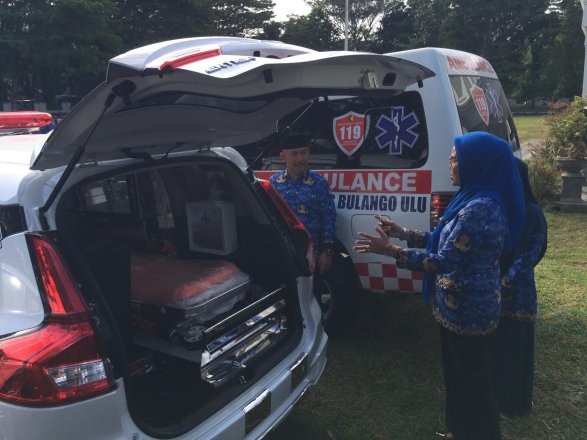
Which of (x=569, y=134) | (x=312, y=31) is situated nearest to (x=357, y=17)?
(x=312, y=31)

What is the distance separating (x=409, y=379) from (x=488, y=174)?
1.70m

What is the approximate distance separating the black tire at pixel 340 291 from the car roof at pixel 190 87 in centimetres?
160

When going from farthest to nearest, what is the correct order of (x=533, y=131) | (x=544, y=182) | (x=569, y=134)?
(x=533, y=131), (x=569, y=134), (x=544, y=182)

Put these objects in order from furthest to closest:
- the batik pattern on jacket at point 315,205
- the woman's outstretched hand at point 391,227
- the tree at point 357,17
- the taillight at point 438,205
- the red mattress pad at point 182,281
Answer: the tree at point 357,17 < the batik pattern on jacket at point 315,205 < the taillight at point 438,205 < the woman's outstretched hand at point 391,227 < the red mattress pad at point 182,281

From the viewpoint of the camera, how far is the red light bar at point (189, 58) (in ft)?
5.11

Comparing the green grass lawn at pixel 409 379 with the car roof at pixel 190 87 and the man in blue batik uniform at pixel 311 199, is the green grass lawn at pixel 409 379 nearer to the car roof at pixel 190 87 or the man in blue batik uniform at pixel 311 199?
the man in blue batik uniform at pixel 311 199

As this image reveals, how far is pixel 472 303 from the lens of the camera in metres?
2.41

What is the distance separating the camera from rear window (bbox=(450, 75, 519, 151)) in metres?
3.43

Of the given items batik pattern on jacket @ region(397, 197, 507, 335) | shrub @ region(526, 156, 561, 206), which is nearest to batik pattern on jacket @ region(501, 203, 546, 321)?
batik pattern on jacket @ region(397, 197, 507, 335)

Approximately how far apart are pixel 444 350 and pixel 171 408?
1.32 meters

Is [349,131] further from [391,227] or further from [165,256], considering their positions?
[165,256]

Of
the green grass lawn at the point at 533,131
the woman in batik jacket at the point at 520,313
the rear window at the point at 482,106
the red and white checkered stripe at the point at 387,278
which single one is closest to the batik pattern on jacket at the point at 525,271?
the woman in batik jacket at the point at 520,313

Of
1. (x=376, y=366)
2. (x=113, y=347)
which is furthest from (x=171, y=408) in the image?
(x=376, y=366)

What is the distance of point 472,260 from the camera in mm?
2369
